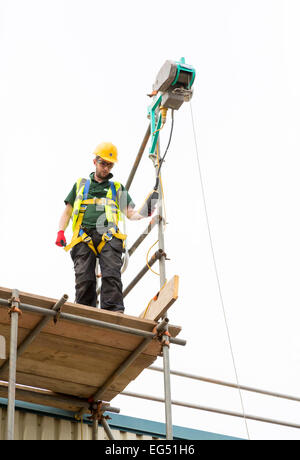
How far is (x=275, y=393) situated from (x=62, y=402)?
141 inches

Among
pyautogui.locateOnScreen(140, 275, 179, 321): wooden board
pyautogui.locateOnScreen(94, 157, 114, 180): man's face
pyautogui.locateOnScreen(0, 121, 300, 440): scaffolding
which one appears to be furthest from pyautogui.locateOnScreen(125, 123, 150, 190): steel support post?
pyautogui.locateOnScreen(140, 275, 179, 321): wooden board

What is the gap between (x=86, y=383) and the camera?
40.0ft

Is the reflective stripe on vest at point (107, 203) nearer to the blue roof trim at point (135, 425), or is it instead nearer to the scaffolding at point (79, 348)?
the scaffolding at point (79, 348)

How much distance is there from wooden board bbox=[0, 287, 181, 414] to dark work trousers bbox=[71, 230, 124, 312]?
64cm

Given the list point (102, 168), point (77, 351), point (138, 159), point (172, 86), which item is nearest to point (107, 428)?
point (77, 351)

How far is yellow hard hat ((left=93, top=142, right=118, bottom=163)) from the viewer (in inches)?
512

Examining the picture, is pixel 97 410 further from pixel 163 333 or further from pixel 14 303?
pixel 14 303

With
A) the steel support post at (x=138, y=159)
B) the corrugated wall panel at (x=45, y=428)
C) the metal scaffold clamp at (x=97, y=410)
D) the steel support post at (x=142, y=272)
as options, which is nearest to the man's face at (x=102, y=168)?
the steel support post at (x=138, y=159)

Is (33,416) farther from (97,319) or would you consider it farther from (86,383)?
(97,319)

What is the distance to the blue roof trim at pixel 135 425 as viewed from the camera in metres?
12.6

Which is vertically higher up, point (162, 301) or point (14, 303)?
point (162, 301)

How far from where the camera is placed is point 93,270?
483 inches

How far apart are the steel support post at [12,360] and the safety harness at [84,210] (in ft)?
6.55

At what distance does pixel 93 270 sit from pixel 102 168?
150 centimetres
